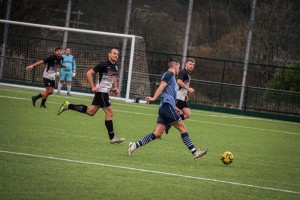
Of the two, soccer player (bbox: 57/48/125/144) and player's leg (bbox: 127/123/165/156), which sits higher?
soccer player (bbox: 57/48/125/144)

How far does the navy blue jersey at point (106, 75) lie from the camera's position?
1259 cm

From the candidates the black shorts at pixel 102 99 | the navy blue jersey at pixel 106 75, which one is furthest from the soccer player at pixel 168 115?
the navy blue jersey at pixel 106 75

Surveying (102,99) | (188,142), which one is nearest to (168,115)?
(188,142)

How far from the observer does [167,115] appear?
421 inches

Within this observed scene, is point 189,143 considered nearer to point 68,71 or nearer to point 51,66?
point 51,66

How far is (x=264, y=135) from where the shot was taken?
18.0m

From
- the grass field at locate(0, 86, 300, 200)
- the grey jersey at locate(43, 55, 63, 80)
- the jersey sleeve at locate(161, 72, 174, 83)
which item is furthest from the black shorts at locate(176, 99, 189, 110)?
the grey jersey at locate(43, 55, 63, 80)

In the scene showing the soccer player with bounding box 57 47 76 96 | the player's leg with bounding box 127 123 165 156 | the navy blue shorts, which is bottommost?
the player's leg with bounding box 127 123 165 156

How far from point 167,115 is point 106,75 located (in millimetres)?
2530

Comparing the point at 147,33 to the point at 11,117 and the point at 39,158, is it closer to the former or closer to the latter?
the point at 11,117

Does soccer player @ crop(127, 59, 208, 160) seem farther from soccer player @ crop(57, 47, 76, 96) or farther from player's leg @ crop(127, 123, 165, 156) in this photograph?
soccer player @ crop(57, 47, 76, 96)

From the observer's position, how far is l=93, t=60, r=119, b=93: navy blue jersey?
1259 centimetres

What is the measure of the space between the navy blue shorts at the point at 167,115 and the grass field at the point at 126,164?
2.36 feet

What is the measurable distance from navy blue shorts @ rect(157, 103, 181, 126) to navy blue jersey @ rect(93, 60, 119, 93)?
2.24 metres
